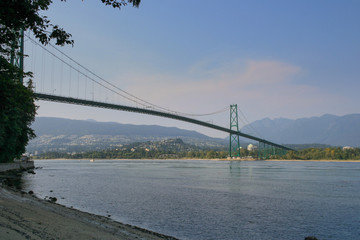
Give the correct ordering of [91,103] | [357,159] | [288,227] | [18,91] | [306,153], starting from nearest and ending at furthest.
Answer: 1. [288,227]
2. [18,91]
3. [91,103]
4. [357,159]
5. [306,153]

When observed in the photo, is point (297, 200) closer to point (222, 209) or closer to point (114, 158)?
point (222, 209)

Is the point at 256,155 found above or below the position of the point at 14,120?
below

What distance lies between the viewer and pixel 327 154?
4104 inches

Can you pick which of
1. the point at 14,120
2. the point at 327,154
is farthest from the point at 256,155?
the point at 14,120

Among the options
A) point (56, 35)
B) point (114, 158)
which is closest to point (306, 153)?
point (114, 158)

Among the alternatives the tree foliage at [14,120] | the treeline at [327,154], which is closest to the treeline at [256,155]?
the treeline at [327,154]

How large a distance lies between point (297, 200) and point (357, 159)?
92917mm

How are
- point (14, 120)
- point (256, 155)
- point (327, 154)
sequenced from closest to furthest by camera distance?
point (14, 120) < point (327, 154) < point (256, 155)

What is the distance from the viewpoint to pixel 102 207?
14641 mm

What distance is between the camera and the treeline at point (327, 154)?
100200 mm

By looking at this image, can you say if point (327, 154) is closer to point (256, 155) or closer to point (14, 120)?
point (256, 155)

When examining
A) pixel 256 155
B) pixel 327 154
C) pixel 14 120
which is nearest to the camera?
pixel 14 120

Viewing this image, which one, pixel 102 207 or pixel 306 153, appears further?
pixel 306 153

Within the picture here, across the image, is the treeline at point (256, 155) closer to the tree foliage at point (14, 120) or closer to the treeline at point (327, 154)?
the treeline at point (327, 154)
